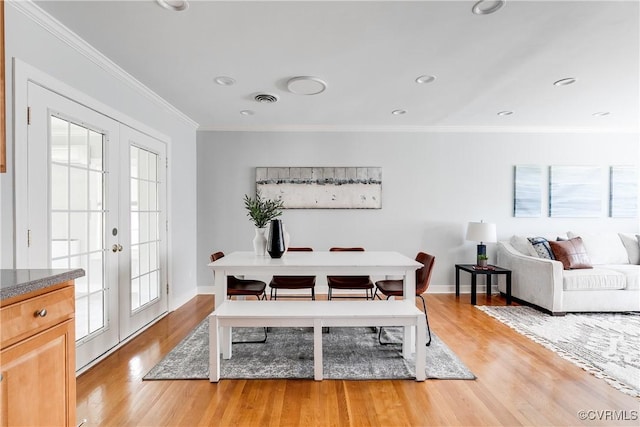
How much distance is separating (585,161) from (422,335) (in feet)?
14.6

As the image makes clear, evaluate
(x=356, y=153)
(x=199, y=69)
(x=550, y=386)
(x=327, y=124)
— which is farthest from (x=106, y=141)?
(x=550, y=386)

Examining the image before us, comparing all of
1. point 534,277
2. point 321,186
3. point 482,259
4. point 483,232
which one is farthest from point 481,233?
point 321,186

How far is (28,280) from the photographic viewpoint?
1178 mm

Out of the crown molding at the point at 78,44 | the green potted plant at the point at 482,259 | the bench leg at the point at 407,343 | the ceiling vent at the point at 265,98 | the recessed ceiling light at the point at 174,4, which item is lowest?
the bench leg at the point at 407,343

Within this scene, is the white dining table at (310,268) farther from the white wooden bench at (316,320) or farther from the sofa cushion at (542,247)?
the sofa cushion at (542,247)

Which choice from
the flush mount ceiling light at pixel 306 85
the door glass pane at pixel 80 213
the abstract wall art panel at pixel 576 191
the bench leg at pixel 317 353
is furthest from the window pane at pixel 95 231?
the abstract wall art panel at pixel 576 191

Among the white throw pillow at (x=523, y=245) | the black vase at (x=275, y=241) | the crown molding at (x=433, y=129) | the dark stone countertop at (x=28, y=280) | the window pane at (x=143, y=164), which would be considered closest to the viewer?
the dark stone countertop at (x=28, y=280)

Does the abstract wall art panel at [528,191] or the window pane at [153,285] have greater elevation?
the abstract wall art panel at [528,191]

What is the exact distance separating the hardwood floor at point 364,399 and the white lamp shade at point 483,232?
6.25ft

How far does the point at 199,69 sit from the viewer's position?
2791 mm

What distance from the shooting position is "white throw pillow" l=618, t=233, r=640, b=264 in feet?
14.2

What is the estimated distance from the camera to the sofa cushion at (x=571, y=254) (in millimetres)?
3900

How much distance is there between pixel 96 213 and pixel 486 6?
3.17 m

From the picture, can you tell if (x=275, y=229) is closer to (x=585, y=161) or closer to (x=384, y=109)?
(x=384, y=109)
